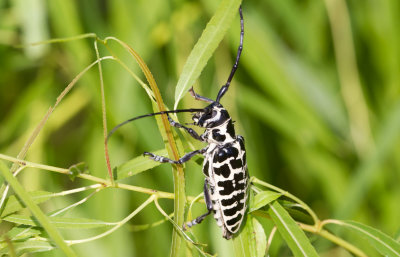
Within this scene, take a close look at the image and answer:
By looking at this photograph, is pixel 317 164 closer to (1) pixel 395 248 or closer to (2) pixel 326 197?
(2) pixel 326 197

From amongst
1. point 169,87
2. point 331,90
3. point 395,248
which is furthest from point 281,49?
point 395,248

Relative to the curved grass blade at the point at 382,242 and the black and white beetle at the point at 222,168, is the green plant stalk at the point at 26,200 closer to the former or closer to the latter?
the black and white beetle at the point at 222,168

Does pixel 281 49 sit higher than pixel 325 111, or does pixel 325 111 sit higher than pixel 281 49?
pixel 281 49

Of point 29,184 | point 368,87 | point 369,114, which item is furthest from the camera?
point 368,87

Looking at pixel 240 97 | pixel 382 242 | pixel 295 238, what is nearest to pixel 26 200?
pixel 295 238

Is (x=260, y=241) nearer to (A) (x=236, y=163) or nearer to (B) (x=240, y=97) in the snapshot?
(A) (x=236, y=163)

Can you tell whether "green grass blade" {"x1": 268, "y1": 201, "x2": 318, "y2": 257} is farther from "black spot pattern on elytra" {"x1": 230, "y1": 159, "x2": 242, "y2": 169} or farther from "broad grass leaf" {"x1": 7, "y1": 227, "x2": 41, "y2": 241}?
"broad grass leaf" {"x1": 7, "y1": 227, "x2": 41, "y2": 241}
